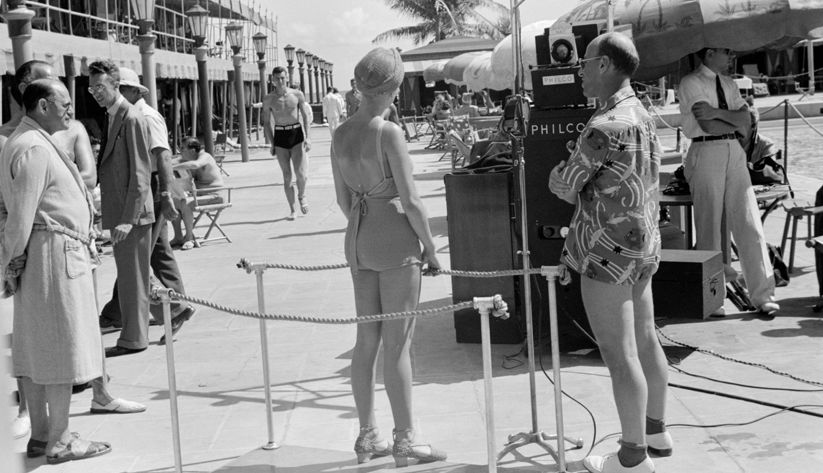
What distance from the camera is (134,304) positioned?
6723 millimetres

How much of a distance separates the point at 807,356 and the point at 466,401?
2124 millimetres

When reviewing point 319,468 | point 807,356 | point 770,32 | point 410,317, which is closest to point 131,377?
point 319,468

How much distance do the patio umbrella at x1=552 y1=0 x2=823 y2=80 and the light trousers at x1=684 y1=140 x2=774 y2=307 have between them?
0.72m

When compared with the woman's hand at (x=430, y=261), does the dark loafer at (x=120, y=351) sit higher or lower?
lower

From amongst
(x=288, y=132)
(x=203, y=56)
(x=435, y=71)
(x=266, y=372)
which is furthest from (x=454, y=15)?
(x=266, y=372)

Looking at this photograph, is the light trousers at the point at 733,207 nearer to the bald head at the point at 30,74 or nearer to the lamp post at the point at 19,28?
the bald head at the point at 30,74

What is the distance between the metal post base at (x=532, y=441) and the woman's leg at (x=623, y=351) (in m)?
0.47

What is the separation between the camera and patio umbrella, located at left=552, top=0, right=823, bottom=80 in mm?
6953

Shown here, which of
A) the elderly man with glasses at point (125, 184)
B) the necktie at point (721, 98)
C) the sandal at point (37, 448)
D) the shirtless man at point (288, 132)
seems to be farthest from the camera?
the shirtless man at point (288, 132)

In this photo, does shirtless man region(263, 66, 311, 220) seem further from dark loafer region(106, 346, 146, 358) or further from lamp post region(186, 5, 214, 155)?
lamp post region(186, 5, 214, 155)

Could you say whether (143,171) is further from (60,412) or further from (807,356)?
(807,356)

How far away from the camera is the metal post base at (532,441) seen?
4430 mm

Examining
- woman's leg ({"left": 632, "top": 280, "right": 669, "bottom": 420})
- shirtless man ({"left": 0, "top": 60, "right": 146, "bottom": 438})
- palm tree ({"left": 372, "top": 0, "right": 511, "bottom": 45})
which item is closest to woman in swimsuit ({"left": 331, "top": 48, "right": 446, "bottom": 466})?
woman's leg ({"left": 632, "top": 280, "right": 669, "bottom": 420})

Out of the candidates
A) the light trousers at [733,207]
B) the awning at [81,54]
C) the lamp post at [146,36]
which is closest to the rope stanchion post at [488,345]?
the light trousers at [733,207]
